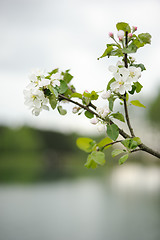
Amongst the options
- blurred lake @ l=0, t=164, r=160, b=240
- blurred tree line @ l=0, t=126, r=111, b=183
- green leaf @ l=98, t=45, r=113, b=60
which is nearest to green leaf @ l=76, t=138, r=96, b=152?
green leaf @ l=98, t=45, r=113, b=60

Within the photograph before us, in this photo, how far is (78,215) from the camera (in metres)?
17.9

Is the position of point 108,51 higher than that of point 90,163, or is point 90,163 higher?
point 108,51

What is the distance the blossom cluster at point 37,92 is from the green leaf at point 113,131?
233mm

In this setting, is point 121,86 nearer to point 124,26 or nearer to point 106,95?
point 106,95

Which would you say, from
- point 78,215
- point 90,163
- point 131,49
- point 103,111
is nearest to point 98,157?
point 90,163

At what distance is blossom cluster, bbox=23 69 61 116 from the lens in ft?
3.38

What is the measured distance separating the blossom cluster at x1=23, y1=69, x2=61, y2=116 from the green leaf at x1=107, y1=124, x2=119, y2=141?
0.23m

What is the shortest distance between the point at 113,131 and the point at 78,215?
58.6 ft

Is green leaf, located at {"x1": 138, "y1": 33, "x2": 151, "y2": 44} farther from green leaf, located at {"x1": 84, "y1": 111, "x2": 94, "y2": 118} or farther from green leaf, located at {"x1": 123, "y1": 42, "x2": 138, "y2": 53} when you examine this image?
green leaf, located at {"x1": 84, "y1": 111, "x2": 94, "y2": 118}

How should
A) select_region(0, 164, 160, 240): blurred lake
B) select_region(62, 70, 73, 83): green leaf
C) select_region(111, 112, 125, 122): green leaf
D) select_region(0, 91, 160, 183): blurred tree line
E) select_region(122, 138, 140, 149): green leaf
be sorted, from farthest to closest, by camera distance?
select_region(0, 91, 160, 183): blurred tree line → select_region(0, 164, 160, 240): blurred lake → select_region(62, 70, 73, 83): green leaf → select_region(111, 112, 125, 122): green leaf → select_region(122, 138, 140, 149): green leaf

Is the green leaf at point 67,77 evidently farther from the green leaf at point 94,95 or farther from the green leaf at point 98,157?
the green leaf at point 98,157

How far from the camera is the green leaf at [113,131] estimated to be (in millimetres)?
964

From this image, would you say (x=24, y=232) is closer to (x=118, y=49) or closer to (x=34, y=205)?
(x=34, y=205)

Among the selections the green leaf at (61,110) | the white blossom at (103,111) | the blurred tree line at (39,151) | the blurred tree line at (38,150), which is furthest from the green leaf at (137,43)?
the blurred tree line at (38,150)
